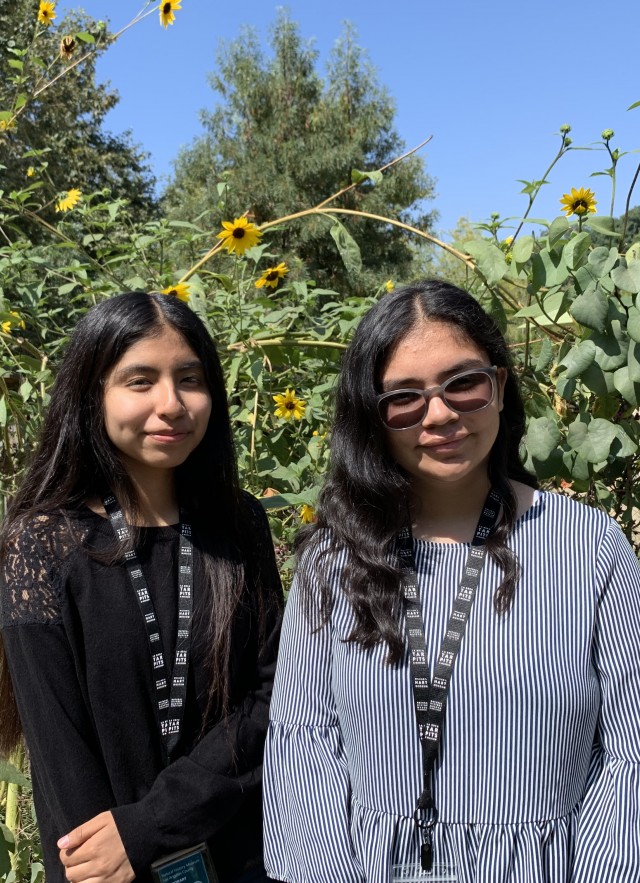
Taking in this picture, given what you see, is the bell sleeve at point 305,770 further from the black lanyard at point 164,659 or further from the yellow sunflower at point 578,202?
the yellow sunflower at point 578,202

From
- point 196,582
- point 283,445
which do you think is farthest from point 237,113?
point 196,582

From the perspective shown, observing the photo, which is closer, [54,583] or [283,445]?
[54,583]

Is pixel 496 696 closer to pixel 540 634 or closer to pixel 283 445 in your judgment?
pixel 540 634

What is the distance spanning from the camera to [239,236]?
248 cm

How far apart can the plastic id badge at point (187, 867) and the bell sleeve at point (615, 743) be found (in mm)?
530

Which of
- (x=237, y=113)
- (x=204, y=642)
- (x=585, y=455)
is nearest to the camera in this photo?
(x=204, y=642)

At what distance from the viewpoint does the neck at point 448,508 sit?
1.25 metres

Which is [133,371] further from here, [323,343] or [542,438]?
[323,343]

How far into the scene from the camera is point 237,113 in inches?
730

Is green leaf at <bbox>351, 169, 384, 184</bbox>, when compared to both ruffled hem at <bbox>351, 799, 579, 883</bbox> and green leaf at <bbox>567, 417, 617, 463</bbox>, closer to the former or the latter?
green leaf at <bbox>567, 417, 617, 463</bbox>

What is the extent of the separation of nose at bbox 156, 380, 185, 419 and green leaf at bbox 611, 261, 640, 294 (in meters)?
0.76


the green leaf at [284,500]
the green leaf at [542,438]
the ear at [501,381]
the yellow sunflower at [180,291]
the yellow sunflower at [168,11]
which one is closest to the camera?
the ear at [501,381]

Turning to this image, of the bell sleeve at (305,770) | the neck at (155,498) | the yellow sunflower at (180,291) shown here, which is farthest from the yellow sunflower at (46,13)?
the bell sleeve at (305,770)

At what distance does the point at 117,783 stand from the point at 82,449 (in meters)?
0.50
